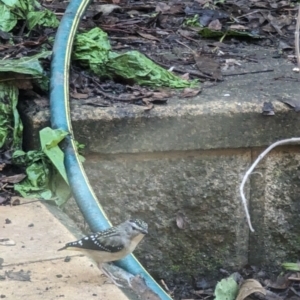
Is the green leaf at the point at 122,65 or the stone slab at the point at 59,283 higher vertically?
the green leaf at the point at 122,65

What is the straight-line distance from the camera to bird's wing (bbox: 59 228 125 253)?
9.79 ft

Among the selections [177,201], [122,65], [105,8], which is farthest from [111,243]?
[105,8]

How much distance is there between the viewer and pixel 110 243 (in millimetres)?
3049

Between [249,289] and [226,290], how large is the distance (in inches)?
5.2

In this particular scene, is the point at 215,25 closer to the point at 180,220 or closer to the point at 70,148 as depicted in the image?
the point at 180,220

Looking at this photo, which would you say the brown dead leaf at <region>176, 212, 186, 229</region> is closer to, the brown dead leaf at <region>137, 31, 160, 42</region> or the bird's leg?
the bird's leg

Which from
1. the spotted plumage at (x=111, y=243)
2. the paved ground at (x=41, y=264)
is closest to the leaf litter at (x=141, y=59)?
the paved ground at (x=41, y=264)

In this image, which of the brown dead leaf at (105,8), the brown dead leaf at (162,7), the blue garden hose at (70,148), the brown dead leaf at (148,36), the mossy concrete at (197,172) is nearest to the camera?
the blue garden hose at (70,148)

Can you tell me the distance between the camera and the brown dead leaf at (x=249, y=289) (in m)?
3.64

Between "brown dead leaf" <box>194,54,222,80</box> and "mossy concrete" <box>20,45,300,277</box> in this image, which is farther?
"brown dead leaf" <box>194,54,222,80</box>

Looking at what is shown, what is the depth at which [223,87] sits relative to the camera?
4.08m

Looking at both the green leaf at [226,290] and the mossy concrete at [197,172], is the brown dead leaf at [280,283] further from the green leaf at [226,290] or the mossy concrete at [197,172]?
the green leaf at [226,290]

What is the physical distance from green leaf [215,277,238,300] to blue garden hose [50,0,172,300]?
0.54 m

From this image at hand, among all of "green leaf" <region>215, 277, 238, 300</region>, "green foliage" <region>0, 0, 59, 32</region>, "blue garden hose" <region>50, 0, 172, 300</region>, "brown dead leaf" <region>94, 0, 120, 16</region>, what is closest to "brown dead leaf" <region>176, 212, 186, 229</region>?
"green leaf" <region>215, 277, 238, 300</region>
